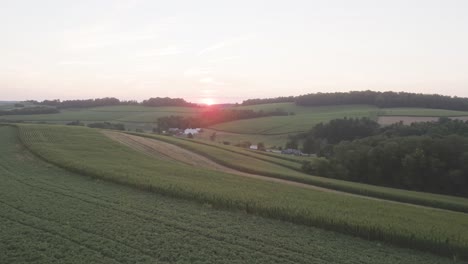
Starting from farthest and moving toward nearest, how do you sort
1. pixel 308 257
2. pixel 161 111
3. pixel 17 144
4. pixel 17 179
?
pixel 161 111 < pixel 17 144 < pixel 17 179 < pixel 308 257

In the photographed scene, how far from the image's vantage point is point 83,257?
13.2 metres

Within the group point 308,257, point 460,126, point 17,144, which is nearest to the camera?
point 308,257

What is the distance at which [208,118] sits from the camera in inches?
5861

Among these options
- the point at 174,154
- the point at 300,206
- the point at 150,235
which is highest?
the point at 150,235

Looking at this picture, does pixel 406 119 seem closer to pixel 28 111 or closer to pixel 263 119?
pixel 263 119

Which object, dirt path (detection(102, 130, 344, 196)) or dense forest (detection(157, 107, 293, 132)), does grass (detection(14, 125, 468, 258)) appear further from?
dense forest (detection(157, 107, 293, 132))

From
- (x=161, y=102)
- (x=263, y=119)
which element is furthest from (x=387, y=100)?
(x=161, y=102)

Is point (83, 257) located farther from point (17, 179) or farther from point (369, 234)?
point (17, 179)

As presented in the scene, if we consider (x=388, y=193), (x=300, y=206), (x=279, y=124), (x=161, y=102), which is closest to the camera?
(x=300, y=206)

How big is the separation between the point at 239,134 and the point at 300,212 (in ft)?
332

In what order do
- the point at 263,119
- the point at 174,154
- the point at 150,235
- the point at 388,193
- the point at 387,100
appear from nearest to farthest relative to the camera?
the point at 150,235 → the point at 388,193 → the point at 174,154 → the point at 263,119 → the point at 387,100

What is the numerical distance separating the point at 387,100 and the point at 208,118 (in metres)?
68.2

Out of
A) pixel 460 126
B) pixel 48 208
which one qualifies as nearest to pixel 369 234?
pixel 48 208

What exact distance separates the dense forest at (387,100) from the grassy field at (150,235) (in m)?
144
